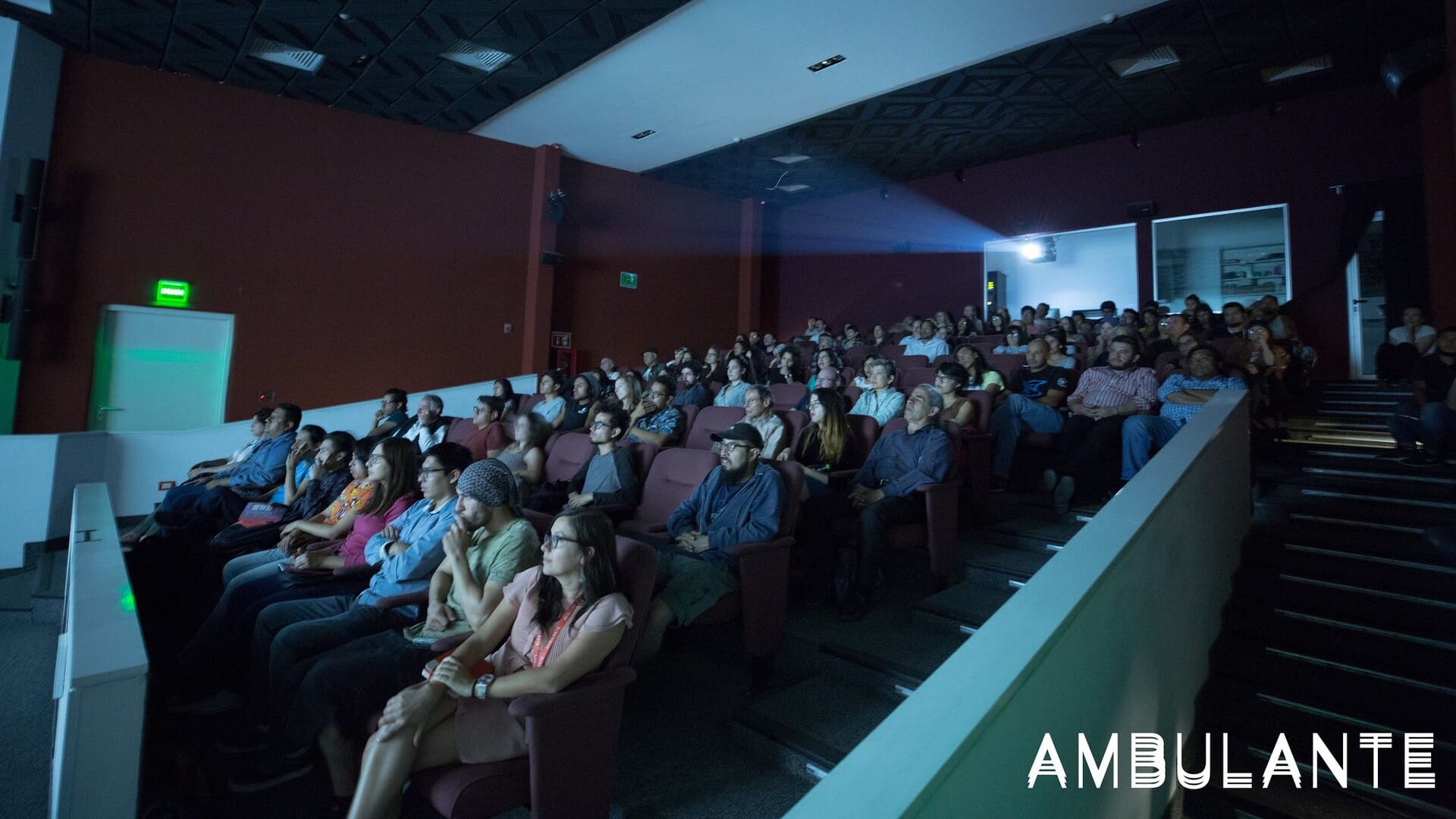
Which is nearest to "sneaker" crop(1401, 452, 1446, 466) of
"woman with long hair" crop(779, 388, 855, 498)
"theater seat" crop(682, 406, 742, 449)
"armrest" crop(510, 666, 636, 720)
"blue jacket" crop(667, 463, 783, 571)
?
"woman with long hair" crop(779, 388, 855, 498)

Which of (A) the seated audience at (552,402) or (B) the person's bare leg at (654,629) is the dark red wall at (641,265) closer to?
(A) the seated audience at (552,402)

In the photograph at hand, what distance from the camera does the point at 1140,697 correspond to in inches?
67.0

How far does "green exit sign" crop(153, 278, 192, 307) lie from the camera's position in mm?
6039

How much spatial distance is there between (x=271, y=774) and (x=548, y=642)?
1.02 metres

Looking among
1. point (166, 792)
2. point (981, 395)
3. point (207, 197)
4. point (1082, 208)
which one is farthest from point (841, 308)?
point (166, 792)

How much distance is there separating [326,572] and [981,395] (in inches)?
135

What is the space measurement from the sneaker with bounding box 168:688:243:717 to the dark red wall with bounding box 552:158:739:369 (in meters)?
6.58

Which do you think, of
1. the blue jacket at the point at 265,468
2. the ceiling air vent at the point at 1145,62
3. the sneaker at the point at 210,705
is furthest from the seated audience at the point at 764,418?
the ceiling air vent at the point at 1145,62

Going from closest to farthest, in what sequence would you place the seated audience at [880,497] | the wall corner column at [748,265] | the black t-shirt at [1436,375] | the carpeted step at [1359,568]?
the carpeted step at [1359,568], the seated audience at [880,497], the black t-shirt at [1436,375], the wall corner column at [748,265]

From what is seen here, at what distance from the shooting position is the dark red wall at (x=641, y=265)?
8773mm

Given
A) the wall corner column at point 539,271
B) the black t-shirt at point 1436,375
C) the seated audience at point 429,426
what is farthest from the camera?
the wall corner column at point 539,271

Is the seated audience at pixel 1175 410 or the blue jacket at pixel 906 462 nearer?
the blue jacket at pixel 906 462

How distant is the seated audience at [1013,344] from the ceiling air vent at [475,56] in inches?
204

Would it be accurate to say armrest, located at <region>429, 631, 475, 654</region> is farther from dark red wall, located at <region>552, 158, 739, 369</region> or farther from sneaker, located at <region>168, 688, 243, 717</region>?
dark red wall, located at <region>552, 158, 739, 369</region>
